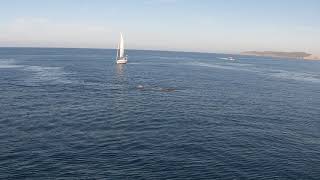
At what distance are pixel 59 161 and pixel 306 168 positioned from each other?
35837mm

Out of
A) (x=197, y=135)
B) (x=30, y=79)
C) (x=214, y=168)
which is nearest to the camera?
(x=214, y=168)

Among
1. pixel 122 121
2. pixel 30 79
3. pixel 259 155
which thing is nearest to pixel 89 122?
pixel 122 121

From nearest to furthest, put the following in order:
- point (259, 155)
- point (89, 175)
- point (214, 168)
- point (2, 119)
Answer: point (89, 175), point (214, 168), point (259, 155), point (2, 119)

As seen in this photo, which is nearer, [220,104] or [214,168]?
[214,168]

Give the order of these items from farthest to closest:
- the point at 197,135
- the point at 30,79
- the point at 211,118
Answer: the point at 30,79 < the point at 211,118 < the point at 197,135

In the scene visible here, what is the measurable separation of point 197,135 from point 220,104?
3345 centimetres

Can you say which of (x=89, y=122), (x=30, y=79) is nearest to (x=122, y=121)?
(x=89, y=122)

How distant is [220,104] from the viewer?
102 metres

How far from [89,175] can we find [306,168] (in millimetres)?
31312

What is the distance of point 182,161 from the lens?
5609cm

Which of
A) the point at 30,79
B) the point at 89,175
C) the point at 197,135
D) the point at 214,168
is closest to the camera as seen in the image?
the point at 89,175

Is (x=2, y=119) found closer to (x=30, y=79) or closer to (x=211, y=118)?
(x=211, y=118)

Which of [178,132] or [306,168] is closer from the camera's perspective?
[306,168]

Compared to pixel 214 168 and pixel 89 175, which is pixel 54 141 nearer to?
pixel 89 175
